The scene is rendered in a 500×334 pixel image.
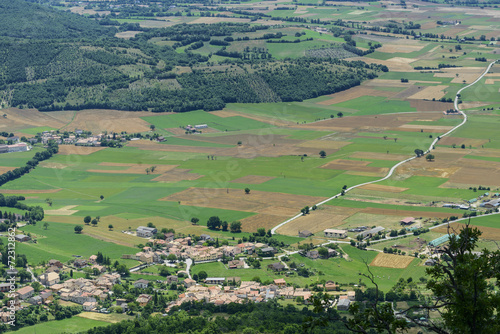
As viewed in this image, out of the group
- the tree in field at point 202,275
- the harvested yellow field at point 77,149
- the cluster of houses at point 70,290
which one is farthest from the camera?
the harvested yellow field at point 77,149

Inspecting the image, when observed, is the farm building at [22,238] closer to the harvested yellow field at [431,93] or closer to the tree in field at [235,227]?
the tree in field at [235,227]

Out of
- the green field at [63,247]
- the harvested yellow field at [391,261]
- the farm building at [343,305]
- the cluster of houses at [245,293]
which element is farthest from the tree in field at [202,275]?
the harvested yellow field at [391,261]

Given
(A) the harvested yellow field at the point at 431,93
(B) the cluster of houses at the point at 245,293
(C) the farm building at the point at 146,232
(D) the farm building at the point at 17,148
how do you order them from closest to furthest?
(B) the cluster of houses at the point at 245,293 → (C) the farm building at the point at 146,232 → (D) the farm building at the point at 17,148 → (A) the harvested yellow field at the point at 431,93

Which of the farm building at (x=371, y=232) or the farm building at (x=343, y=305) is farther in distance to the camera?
the farm building at (x=371, y=232)

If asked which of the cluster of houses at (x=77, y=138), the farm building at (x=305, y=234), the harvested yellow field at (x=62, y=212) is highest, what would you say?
the farm building at (x=305, y=234)

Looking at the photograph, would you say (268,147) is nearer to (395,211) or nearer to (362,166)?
(362,166)

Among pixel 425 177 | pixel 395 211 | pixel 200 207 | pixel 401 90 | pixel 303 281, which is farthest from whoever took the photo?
pixel 401 90

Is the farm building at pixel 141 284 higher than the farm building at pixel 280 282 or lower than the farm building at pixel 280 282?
lower

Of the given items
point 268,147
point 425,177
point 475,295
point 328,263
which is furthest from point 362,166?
point 475,295
